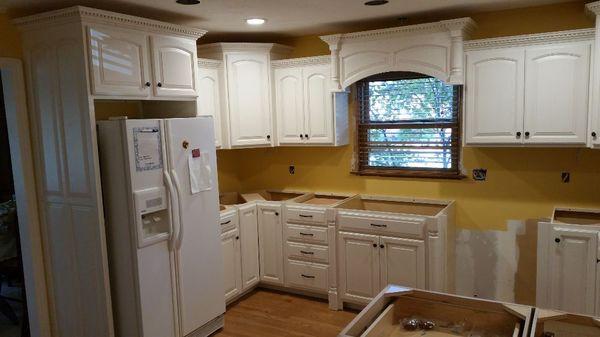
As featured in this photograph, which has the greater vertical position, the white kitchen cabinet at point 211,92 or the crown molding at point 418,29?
the crown molding at point 418,29

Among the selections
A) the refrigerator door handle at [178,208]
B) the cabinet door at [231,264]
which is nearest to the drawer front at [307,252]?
the cabinet door at [231,264]

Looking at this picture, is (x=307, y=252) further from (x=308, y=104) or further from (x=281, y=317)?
(x=308, y=104)

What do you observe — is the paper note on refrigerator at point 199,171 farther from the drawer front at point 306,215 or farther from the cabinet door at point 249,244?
the drawer front at point 306,215

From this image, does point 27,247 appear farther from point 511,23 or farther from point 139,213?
point 511,23

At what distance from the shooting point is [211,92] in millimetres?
3967

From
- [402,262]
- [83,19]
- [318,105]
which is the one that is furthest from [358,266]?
[83,19]

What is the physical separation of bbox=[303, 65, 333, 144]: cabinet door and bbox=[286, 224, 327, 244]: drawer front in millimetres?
775

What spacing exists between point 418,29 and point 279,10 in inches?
42.1

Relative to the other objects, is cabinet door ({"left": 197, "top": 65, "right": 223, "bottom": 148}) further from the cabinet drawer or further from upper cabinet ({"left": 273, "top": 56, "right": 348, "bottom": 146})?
the cabinet drawer

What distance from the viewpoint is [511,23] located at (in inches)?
138

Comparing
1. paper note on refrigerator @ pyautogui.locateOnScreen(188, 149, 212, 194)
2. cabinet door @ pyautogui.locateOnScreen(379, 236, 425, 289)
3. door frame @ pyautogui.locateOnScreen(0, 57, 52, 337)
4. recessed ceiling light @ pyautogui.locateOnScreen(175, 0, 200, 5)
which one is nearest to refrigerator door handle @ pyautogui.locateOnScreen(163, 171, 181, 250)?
paper note on refrigerator @ pyautogui.locateOnScreen(188, 149, 212, 194)

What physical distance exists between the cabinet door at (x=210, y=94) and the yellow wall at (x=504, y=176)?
901 mm

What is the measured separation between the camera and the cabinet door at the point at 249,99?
4059 mm

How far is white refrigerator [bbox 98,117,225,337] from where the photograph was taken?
286 centimetres
